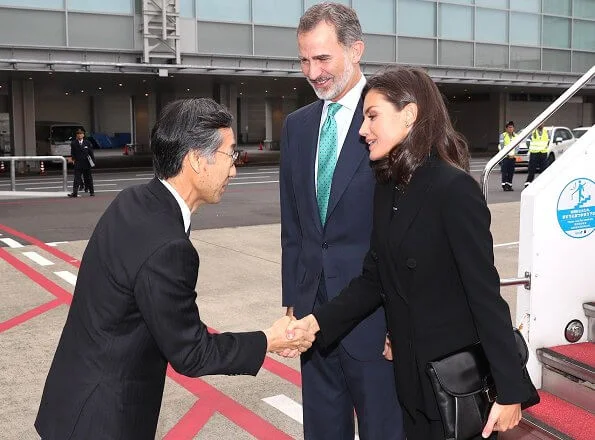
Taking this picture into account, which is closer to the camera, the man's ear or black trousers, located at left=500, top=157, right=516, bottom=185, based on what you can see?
the man's ear

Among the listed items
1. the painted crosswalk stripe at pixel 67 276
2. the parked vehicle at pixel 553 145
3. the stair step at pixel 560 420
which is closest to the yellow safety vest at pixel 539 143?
the parked vehicle at pixel 553 145

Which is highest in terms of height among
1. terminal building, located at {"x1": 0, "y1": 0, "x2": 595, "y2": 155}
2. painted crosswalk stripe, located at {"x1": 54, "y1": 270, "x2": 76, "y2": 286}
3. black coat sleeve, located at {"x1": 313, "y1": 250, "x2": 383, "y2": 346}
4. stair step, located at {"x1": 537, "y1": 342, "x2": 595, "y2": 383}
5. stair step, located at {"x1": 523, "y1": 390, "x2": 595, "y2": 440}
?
terminal building, located at {"x1": 0, "y1": 0, "x2": 595, "y2": 155}

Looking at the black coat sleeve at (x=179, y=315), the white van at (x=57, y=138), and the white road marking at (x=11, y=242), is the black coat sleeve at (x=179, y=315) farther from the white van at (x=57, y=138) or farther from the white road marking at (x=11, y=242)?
the white van at (x=57, y=138)

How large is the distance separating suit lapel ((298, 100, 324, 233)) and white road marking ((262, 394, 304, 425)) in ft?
5.90

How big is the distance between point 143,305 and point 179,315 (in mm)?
115

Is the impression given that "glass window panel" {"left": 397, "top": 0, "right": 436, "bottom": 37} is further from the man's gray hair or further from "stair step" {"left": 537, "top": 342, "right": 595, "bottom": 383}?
the man's gray hair

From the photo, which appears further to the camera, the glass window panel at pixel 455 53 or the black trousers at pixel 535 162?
the glass window panel at pixel 455 53

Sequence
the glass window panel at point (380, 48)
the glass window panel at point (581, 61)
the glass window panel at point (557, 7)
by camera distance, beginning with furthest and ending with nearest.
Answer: the glass window panel at point (581, 61) → the glass window panel at point (557, 7) → the glass window panel at point (380, 48)

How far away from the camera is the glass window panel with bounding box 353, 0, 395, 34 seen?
90.3ft

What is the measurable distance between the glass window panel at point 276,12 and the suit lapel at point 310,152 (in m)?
23.9

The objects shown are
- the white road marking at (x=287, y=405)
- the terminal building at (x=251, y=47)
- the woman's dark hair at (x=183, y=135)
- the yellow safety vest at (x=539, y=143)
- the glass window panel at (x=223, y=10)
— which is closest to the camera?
the woman's dark hair at (x=183, y=135)

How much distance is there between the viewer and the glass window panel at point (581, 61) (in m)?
34.4

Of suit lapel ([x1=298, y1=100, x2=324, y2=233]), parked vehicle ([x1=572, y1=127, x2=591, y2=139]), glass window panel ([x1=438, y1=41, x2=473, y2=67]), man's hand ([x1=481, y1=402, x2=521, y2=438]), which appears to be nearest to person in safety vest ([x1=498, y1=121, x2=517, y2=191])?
parked vehicle ([x1=572, y1=127, x2=591, y2=139])

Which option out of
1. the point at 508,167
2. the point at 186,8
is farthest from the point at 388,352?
the point at 186,8
